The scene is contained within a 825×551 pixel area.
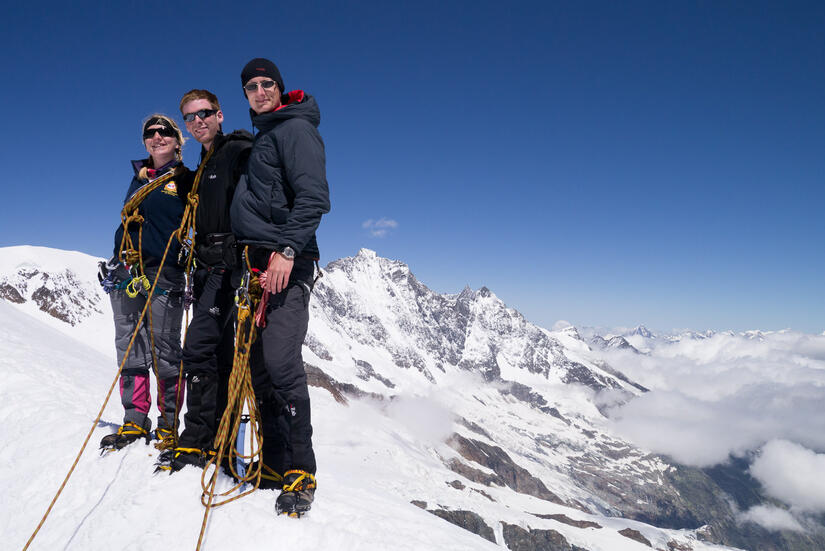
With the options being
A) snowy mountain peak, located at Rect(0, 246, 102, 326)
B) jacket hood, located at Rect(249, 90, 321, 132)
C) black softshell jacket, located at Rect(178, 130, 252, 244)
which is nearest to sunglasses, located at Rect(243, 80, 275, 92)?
jacket hood, located at Rect(249, 90, 321, 132)

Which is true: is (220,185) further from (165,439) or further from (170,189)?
(165,439)

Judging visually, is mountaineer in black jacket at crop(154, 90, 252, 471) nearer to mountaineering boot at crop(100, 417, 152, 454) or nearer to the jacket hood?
the jacket hood

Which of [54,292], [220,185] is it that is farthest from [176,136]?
[54,292]

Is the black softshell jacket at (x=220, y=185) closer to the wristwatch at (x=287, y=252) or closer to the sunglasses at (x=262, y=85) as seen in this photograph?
the sunglasses at (x=262, y=85)

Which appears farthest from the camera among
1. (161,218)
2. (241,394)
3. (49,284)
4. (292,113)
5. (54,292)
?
(49,284)

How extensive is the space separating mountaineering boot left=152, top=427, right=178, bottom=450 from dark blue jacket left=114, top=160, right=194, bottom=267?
2415 millimetres

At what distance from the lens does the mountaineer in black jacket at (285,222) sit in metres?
4.68

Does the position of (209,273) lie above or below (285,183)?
below

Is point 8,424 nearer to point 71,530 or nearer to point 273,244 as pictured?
point 71,530

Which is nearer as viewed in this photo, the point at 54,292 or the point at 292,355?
the point at 292,355

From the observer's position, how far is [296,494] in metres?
4.82

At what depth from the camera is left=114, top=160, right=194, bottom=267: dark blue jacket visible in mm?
6035

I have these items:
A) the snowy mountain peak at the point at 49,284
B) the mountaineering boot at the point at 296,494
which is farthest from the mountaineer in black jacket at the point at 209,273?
the snowy mountain peak at the point at 49,284

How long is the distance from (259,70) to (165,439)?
5.02 meters
